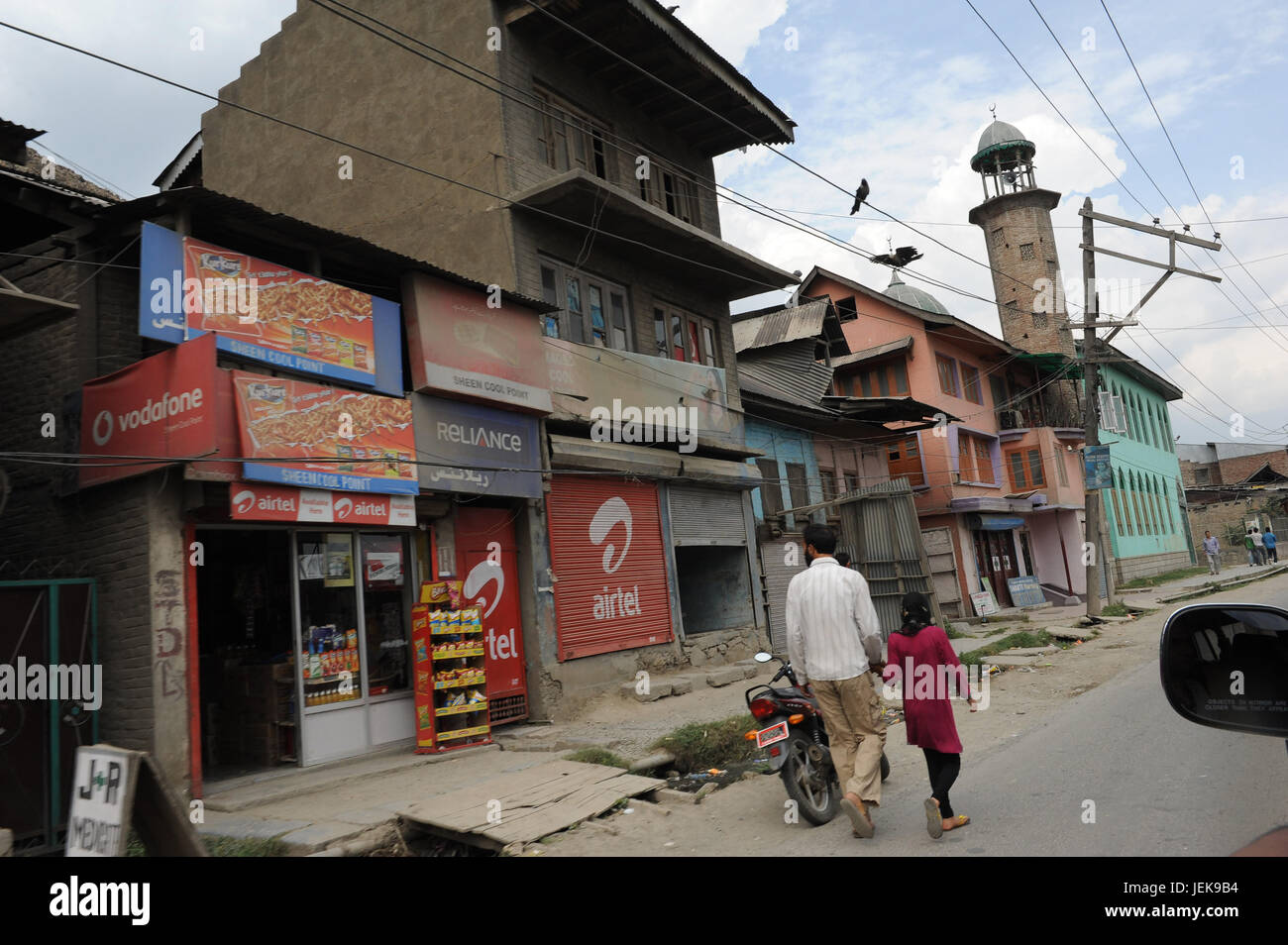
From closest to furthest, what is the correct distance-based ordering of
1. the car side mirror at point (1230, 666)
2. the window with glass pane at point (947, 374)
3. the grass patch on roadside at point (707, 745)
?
the car side mirror at point (1230, 666), the grass patch on roadside at point (707, 745), the window with glass pane at point (947, 374)

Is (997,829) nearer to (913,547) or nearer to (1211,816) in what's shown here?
(1211,816)

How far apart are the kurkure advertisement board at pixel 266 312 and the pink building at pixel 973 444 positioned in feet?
46.6

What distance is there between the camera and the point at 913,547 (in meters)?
19.9

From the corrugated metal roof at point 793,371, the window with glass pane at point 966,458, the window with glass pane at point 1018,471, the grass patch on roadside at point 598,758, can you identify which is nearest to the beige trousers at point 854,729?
the grass patch on roadside at point 598,758

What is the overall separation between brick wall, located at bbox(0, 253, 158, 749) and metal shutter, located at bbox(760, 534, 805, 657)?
1210 cm

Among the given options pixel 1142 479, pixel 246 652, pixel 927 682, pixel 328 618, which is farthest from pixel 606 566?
pixel 1142 479

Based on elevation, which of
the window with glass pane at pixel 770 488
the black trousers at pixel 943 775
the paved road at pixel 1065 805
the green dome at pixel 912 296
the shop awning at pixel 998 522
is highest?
the green dome at pixel 912 296

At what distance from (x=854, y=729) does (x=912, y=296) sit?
106 feet

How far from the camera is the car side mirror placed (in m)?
2.19

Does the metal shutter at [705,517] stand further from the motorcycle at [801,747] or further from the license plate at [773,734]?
the license plate at [773,734]

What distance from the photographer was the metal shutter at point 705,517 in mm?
15867

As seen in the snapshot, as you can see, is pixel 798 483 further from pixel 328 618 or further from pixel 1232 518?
pixel 1232 518

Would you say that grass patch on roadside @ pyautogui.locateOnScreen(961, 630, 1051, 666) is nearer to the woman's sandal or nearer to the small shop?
the small shop

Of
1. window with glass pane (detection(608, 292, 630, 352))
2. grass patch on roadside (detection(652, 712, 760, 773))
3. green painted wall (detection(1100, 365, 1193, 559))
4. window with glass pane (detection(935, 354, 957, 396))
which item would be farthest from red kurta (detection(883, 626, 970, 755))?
green painted wall (detection(1100, 365, 1193, 559))
